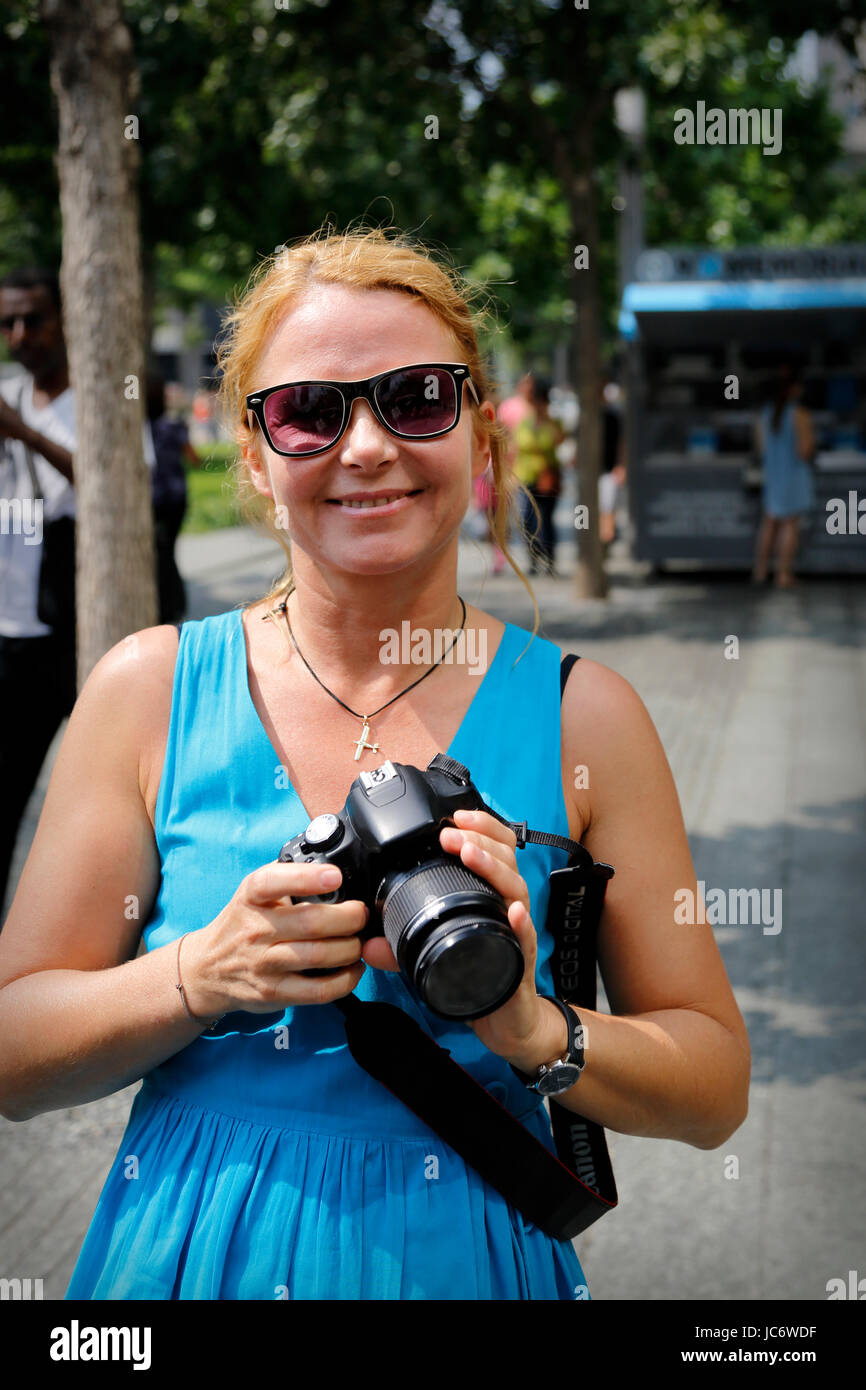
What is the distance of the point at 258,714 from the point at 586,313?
11.3m

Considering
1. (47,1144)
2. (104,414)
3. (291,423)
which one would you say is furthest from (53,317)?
(291,423)

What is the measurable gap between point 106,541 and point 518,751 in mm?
2698

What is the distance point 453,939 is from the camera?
52.5 inches

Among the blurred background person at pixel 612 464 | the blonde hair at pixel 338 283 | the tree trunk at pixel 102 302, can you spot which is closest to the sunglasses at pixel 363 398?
the blonde hair at pixel 338 283

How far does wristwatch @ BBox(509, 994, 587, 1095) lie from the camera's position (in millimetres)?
1530

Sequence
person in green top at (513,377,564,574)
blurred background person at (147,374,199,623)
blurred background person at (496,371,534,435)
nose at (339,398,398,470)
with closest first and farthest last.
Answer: nose at (339,398,398,470) → blurred background person at (147,374,199,623) → person in green top at (513,377,564,574) → blurred background person at (496,371,534,435)

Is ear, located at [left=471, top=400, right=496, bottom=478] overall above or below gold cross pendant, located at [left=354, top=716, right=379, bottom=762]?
above

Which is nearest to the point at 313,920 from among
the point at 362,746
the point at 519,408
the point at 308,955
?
the point at 308,955

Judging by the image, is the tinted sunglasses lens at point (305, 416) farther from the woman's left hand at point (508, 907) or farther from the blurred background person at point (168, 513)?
the blurred background person at point (168, 513)

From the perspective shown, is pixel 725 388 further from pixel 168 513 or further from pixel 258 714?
pixel 258 714

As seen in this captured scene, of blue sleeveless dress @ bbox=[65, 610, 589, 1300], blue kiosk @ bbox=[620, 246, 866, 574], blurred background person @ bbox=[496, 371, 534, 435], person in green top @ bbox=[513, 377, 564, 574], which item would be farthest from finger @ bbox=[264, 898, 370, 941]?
blue kiosk @ bbox=[620, 246, 866, 574]

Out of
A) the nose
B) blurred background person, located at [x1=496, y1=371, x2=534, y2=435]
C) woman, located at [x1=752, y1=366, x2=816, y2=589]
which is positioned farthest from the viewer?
blurred background person, located at [x1=496, y1=371, x2=534, y2=435]

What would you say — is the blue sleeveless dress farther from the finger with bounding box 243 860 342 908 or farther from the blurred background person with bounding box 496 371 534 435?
the blurred background person with bounding box 496 371 534 435

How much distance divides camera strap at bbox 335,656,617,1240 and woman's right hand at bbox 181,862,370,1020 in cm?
13
